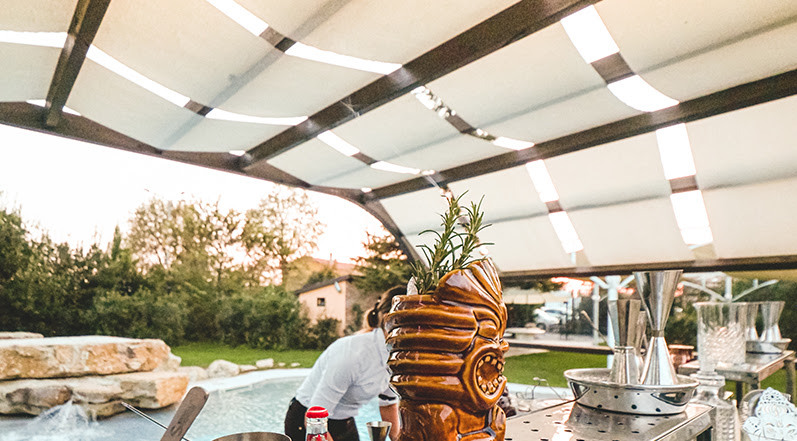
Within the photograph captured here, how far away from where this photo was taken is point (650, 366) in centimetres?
120

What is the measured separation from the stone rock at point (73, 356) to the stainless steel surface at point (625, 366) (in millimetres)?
7454

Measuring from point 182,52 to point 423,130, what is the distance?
2.29 metres

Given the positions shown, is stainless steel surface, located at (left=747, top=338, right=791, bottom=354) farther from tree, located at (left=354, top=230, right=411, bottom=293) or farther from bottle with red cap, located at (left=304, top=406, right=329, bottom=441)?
tree, located at (left=354, top=230, right=411, bottom=293)

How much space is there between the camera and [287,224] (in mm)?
11844

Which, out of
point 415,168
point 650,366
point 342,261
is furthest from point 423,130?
point 342,261

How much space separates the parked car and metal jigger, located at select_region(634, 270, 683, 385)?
360 inches

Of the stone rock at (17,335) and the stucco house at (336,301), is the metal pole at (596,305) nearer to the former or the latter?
the stucco house at (336,301)

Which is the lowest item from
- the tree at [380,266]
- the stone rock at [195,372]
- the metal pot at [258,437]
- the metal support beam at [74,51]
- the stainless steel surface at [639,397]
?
the stone rock at [195,372]

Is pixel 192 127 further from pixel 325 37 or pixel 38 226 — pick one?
pixel 38 226

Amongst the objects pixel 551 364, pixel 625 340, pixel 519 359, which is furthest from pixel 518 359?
pixel 625 340

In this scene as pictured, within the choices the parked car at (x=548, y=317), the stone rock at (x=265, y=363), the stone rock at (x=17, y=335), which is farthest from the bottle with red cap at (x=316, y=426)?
the stone rock at (x=265, y=363)

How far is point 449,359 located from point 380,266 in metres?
12.9

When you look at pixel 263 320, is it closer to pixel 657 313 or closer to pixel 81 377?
pixel 81 377

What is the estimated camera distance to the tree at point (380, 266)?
1324 centimetres
